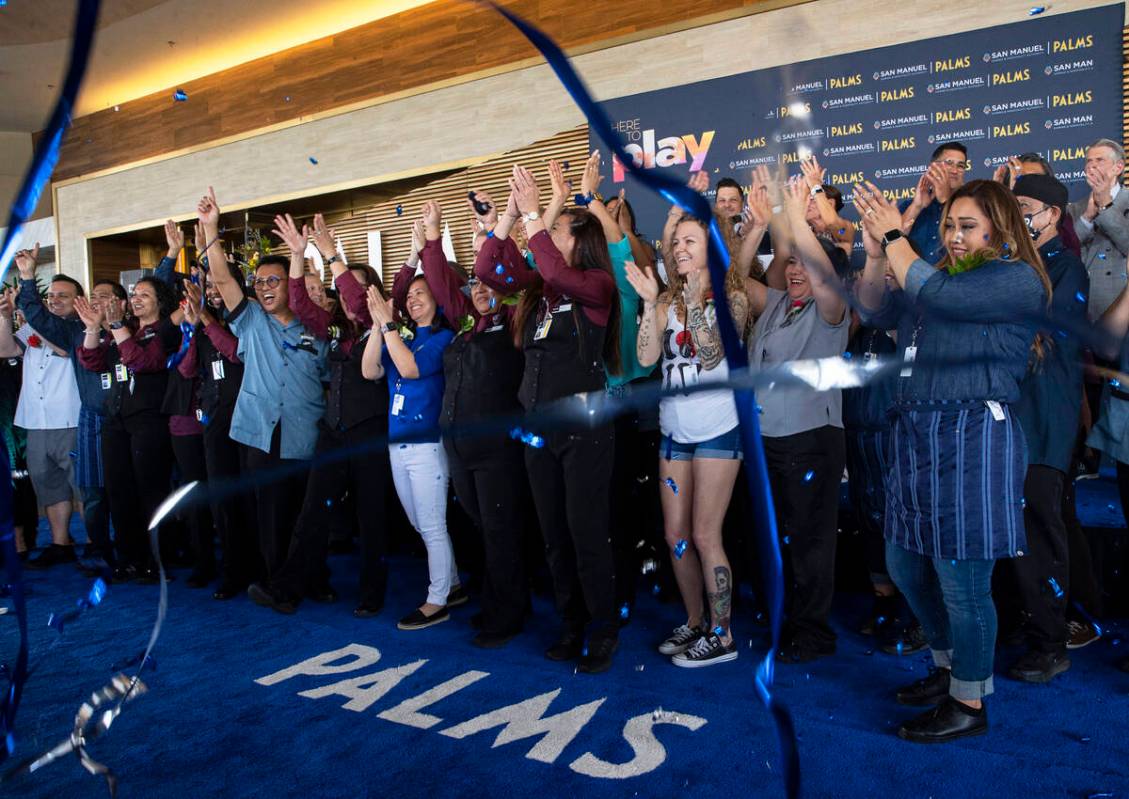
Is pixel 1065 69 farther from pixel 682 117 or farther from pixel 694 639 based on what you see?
pixel 694 639

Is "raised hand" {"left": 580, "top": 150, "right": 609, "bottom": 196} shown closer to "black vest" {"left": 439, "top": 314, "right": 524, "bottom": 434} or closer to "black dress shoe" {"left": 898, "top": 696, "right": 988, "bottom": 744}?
"black vest" {"left": 439, "top": 314, "right": 524, "bottom": 434}

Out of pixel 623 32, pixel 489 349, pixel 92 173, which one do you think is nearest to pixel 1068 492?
pixel 489 349

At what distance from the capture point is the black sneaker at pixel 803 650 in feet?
9.04

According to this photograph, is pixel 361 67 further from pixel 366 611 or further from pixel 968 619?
pixel 968 619

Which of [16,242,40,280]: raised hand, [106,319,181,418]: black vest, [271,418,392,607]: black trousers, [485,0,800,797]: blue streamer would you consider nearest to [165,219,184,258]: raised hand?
[106,319,181,418]: black vest

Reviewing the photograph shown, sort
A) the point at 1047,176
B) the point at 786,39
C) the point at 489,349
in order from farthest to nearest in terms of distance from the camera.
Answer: the point at 786,39 → the point at 489,349 → the point at 1047,176

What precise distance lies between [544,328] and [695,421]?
1.98 ft

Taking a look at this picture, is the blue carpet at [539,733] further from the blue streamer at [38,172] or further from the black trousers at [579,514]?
the blue streamer at [38,172]

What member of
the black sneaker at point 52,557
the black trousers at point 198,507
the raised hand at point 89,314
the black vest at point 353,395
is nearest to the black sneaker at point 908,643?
the black vest at point 353,395

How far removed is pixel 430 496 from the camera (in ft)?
11.2

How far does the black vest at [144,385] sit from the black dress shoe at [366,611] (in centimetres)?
166

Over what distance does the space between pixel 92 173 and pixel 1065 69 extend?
934 centimetres

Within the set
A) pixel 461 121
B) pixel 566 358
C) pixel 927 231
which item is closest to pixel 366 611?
pixel 566 358

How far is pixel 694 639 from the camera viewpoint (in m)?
2.94
